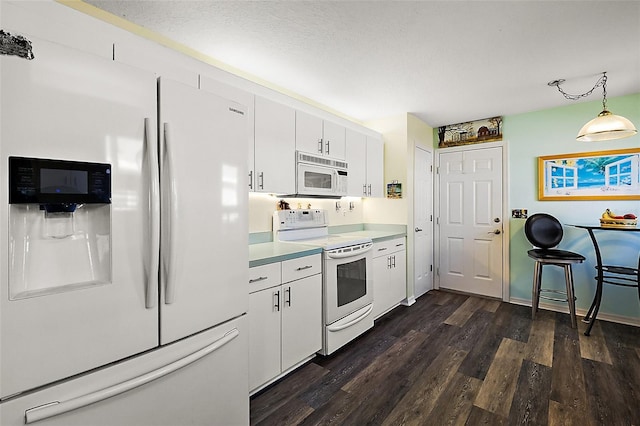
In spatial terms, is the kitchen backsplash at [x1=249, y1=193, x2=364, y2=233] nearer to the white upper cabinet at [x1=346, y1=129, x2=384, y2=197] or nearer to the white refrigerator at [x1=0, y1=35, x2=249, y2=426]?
the white upper cabinet at [x1=346, y1=129, x2=384, y2=197]

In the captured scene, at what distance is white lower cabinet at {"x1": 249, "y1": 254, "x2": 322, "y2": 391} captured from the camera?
1987 mm

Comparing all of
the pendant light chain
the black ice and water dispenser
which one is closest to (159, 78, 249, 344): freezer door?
the black ice and water dispenser

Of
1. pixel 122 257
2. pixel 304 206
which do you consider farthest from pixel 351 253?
pixel 122 257

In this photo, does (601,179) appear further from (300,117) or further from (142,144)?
(142,144)

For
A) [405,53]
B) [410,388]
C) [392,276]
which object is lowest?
[410,388]

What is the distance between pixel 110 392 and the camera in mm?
1082

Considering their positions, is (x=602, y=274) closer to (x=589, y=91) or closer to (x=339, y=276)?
(x=589, y=91)

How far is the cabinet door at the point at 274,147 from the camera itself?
2.44 m

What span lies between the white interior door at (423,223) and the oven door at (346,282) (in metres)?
1.27

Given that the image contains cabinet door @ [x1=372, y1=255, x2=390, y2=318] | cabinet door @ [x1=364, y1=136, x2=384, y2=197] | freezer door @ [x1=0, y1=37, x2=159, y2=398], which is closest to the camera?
freezer door @ [x1=0, y1=37, x2=159, y2=398]

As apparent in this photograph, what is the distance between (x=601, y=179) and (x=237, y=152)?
401 centimetres

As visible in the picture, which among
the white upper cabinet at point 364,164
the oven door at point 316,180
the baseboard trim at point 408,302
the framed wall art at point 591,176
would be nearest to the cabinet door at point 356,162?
the white upper cabinet at point 364,164

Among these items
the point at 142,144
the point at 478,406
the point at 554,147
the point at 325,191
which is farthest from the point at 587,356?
the point at 142,144

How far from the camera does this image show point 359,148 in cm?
358
